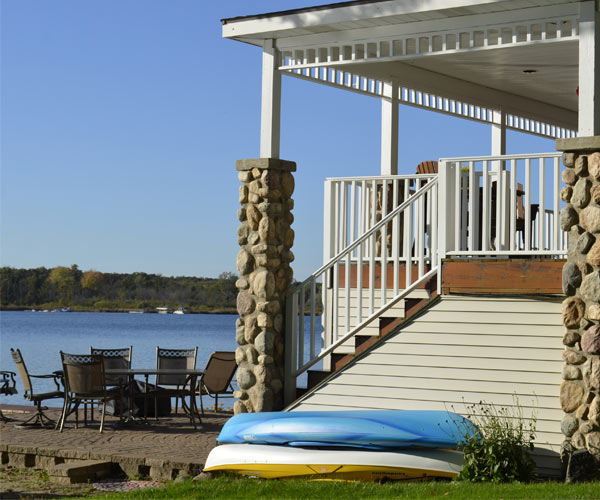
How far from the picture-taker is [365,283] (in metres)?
11.6

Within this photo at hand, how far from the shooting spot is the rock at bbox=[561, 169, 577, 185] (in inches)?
358

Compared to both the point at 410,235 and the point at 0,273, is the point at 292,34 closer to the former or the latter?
the point at 410,235

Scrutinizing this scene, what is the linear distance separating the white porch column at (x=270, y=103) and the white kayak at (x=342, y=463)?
11.7 feet

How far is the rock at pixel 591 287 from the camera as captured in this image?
8.79m

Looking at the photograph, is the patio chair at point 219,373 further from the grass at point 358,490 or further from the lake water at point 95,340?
the lake water at point 95,340

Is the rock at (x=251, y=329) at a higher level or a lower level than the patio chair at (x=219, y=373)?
higher

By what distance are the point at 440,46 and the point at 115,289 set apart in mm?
57187

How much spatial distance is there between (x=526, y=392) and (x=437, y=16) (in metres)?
3.80

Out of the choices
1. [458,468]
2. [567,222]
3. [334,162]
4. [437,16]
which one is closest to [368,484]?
[458,468]

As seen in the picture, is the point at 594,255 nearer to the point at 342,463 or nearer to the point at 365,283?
the point at 342,463

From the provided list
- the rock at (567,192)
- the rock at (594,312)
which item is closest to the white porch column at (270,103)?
the rock at (567,192)

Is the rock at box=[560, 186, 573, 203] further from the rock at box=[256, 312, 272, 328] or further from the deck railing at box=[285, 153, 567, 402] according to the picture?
the rock at box=[256, 312, 272, 328]

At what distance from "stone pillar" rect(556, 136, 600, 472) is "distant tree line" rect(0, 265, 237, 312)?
51027 mm

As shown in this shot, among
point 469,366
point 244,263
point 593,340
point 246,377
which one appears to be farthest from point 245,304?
point 593,340
